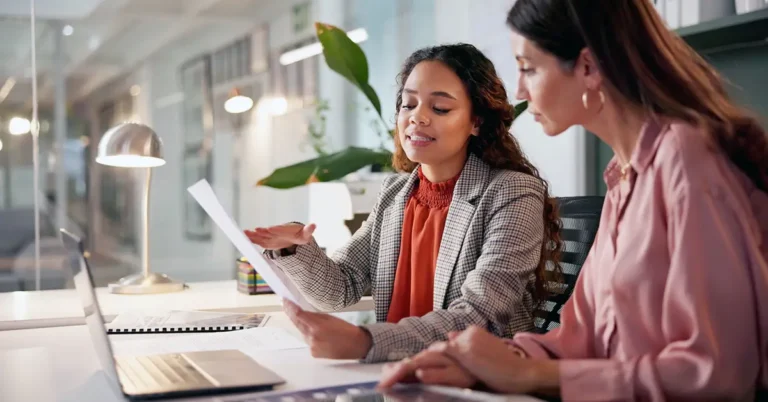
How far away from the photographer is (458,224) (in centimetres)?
153

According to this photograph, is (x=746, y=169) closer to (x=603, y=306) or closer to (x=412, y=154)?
(x=603, y=306)

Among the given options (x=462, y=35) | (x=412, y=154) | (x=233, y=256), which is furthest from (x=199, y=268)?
(x=412, y=154)

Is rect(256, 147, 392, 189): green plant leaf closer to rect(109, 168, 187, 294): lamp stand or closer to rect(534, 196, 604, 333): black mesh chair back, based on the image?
rect(109, 168, 187, 294): lamp stand

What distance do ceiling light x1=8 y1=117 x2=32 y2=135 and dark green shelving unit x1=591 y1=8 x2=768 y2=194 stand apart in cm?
279

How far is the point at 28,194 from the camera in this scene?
361 centimetres

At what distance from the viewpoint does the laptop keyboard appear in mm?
1050

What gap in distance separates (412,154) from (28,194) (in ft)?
8.47

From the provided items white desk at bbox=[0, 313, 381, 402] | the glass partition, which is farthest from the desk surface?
the glass partition

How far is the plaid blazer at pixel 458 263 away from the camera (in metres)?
1.31

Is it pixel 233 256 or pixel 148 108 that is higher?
pixel 148 108

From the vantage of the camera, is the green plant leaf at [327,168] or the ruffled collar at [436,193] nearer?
the ruffled collar at [436,193]

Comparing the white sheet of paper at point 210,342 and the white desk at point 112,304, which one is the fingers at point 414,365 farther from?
the white desk at point 112,304

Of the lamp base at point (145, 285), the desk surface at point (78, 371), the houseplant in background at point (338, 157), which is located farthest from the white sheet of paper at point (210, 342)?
the houseplant in background at point (338, 157)

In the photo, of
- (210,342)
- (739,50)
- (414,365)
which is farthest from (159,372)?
(739,50)
